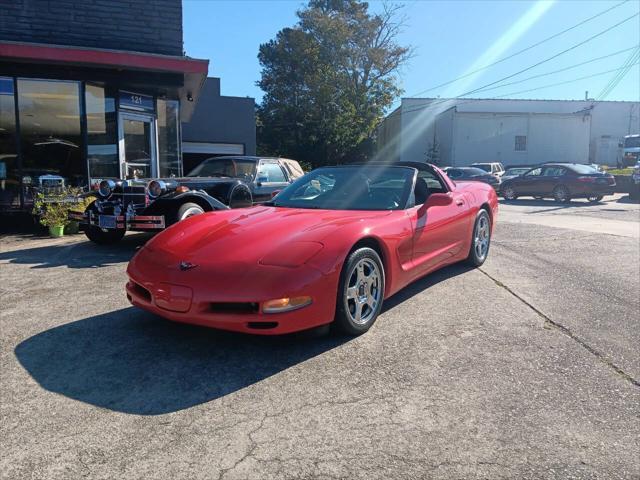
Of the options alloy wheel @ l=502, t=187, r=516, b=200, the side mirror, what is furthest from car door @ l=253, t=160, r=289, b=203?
alloy wheel @ l=502, t=187, r=516, b=200

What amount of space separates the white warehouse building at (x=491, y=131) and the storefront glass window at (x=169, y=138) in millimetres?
25523

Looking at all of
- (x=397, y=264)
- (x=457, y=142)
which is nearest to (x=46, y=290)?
(x=397, y=264)

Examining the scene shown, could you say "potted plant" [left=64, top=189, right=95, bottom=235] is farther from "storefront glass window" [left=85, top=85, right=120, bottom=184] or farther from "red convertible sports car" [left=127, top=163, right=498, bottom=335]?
"red convertible sports car" [left=127, top=163, right=498, bottom=335]

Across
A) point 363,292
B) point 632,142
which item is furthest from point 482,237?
point 632,142

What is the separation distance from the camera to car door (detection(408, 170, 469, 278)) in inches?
175

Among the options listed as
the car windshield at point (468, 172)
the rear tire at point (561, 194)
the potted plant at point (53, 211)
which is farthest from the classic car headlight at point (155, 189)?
the car windshield at point (468, 172)

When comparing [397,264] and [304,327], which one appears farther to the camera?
[397,264]

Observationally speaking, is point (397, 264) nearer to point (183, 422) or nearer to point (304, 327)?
point (304, 327)

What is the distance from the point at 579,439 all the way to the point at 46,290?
474cm

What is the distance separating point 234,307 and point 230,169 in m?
5.96

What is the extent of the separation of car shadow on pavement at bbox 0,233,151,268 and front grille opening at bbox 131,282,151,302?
8.72 ft

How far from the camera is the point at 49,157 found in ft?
32.6

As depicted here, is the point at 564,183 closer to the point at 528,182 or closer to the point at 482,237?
the point at 528,182

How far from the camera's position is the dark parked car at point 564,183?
58.0 ft
